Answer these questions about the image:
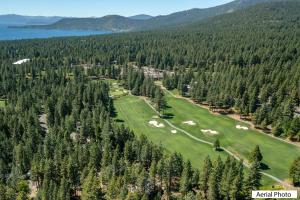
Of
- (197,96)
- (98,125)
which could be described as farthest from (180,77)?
(98,125)

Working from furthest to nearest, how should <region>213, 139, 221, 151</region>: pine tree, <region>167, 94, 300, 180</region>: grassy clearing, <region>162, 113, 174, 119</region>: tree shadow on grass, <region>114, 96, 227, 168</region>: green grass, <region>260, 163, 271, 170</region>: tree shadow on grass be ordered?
<region>162, 113, 174, 119</region>: tree shadow on grass < <region>213, 139, 221, 151</region>: pine tree < <region>114, 96, 227, 168</region>: green grass < <region>167, 94, 300, 180</region>: grassy clearing < <region>260, 163, 271, 170</region>: tree shadow on grass

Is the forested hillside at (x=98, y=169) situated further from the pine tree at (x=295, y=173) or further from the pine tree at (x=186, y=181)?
the pine tree at (x=295, y=173)

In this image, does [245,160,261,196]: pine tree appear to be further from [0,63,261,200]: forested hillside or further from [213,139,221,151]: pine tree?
[213,139,221,151]: pine tree

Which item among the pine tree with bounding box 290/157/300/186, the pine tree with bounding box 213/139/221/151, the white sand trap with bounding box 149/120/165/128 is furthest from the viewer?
the white sand trap with bounding box 149/120/165/128

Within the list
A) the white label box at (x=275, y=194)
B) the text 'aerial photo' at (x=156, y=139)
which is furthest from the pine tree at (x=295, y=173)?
the white label box at (x=275, y=194)

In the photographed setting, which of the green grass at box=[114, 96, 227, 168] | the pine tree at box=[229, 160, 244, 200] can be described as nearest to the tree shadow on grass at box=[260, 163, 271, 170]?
the green grass at box=[114, 96, 227, 168]

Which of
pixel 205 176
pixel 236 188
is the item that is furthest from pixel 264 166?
pixel 205 176

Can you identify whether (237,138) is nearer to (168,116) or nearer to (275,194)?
(168,116)
